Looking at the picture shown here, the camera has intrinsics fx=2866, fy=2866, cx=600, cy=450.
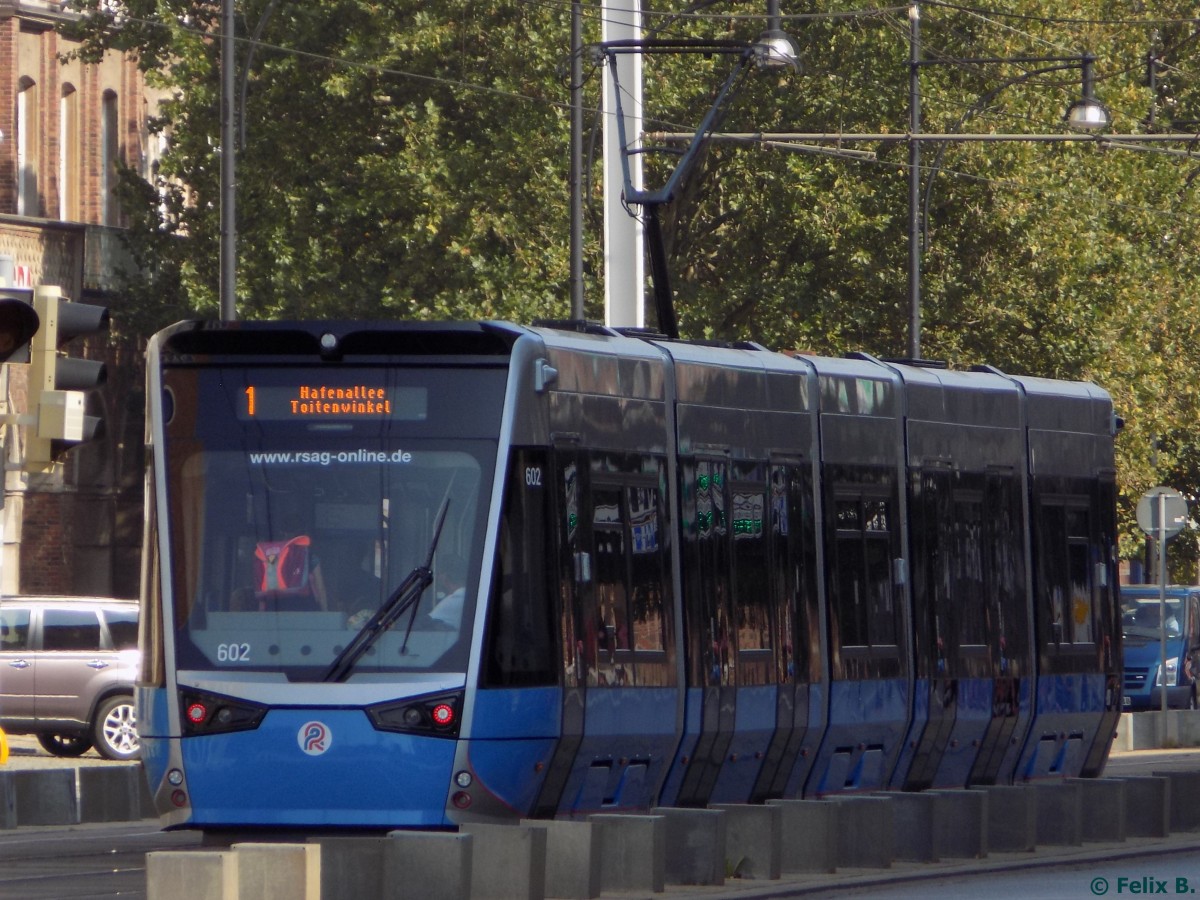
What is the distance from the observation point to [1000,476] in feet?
63.5

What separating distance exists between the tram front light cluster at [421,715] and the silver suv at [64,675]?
15.0m

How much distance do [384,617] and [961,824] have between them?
3.61m

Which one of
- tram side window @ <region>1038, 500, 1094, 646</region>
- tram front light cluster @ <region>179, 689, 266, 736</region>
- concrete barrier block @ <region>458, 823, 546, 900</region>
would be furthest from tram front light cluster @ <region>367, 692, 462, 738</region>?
tram side window @ <region>1038, 500, 1094, 646</region>

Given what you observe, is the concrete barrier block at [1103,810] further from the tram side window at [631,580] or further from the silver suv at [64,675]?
the silver suv at [64,675]

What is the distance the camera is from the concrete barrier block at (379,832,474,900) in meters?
11.1

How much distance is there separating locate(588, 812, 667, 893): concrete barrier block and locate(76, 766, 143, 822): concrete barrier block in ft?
25.0

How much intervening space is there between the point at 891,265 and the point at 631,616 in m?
28.3

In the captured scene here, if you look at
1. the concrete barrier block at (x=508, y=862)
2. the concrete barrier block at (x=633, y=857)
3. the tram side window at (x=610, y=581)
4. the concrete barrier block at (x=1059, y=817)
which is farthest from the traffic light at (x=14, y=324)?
the concrete barrier block at (x=1059, y=817)

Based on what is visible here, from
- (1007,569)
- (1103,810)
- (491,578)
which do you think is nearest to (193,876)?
(491,578)

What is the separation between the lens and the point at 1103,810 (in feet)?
53.4

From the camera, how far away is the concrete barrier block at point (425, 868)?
36.5 ft

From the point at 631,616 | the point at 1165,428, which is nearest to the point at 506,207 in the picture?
the point at 1165,428

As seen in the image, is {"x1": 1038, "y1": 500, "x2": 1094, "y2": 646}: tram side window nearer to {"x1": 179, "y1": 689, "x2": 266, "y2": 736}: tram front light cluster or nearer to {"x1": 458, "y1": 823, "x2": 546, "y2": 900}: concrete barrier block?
{"x1": 179, "y1": 689, "x2": 266, "y2": 736}: tram front light cluster

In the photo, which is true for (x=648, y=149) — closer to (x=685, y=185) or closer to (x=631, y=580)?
(x=631, y=580)
